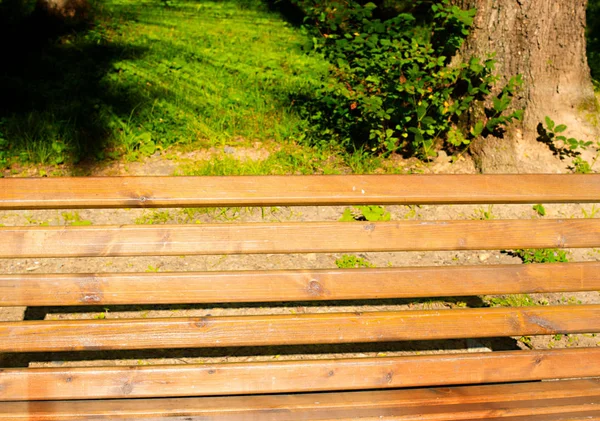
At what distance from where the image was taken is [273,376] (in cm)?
208

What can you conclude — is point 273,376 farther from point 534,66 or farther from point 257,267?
point 534,66

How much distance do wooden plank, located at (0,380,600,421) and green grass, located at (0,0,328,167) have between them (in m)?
2.65

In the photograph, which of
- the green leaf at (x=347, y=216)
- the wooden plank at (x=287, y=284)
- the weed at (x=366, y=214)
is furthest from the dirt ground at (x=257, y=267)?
the wooden plank at (x=287, y=284)

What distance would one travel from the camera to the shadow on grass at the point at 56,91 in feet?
14.5

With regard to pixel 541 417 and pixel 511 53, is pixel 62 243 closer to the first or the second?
pixel 541 417

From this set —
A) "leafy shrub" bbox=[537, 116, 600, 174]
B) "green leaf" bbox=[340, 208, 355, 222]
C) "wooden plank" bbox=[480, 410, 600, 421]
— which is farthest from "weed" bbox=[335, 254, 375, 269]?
"leafy shrub" bbox=[537, 116, 600, 174]

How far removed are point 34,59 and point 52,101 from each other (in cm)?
102

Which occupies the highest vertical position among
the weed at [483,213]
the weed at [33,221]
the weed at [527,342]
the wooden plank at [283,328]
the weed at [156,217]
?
the wooden plank at [283,328]

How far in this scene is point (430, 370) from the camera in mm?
2148

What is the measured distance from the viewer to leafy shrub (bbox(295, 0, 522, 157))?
4281 mm

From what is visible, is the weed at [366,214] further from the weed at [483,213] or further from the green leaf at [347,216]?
the weed at [483,213]

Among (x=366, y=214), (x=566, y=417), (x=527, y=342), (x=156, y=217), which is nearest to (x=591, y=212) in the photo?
(x=527, y=342)

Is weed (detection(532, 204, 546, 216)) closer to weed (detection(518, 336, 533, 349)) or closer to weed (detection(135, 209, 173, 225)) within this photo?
weed (detection(518, 336, 533, 349))

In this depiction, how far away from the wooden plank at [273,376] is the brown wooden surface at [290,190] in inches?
22.2
